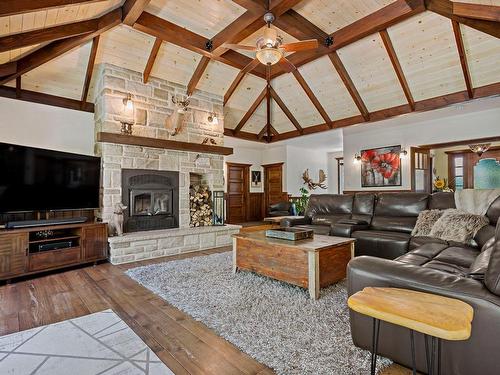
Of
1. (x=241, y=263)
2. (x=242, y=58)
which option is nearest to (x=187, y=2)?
(x=242, y=58)

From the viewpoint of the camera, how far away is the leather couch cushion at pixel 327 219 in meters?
4.74

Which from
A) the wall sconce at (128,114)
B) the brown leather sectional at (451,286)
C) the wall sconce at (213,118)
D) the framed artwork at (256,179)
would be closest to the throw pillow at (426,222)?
the brown leather sectional at (451,286)

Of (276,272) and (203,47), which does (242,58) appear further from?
(276,272)

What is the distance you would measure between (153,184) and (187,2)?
293 cm

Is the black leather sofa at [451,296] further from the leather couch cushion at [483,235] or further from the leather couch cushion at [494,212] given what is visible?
the leather couch cushion at [494,212]

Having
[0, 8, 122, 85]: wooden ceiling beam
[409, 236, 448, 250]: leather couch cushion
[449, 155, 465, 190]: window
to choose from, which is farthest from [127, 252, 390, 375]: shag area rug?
[449, 155, 465, 190]: window

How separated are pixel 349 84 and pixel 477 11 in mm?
2525

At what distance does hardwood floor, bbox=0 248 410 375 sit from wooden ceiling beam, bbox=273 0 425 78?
429 cm

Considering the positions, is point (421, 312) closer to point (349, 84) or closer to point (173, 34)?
point (173, 34)

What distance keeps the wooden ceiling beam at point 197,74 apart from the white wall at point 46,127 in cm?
191

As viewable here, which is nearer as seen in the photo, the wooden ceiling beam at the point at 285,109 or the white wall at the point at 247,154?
the wooden ceiling beam at the point at 285,109

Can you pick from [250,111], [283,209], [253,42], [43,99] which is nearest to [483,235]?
[253,42]

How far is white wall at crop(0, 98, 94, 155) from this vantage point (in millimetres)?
4316

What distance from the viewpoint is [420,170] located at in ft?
24.5
